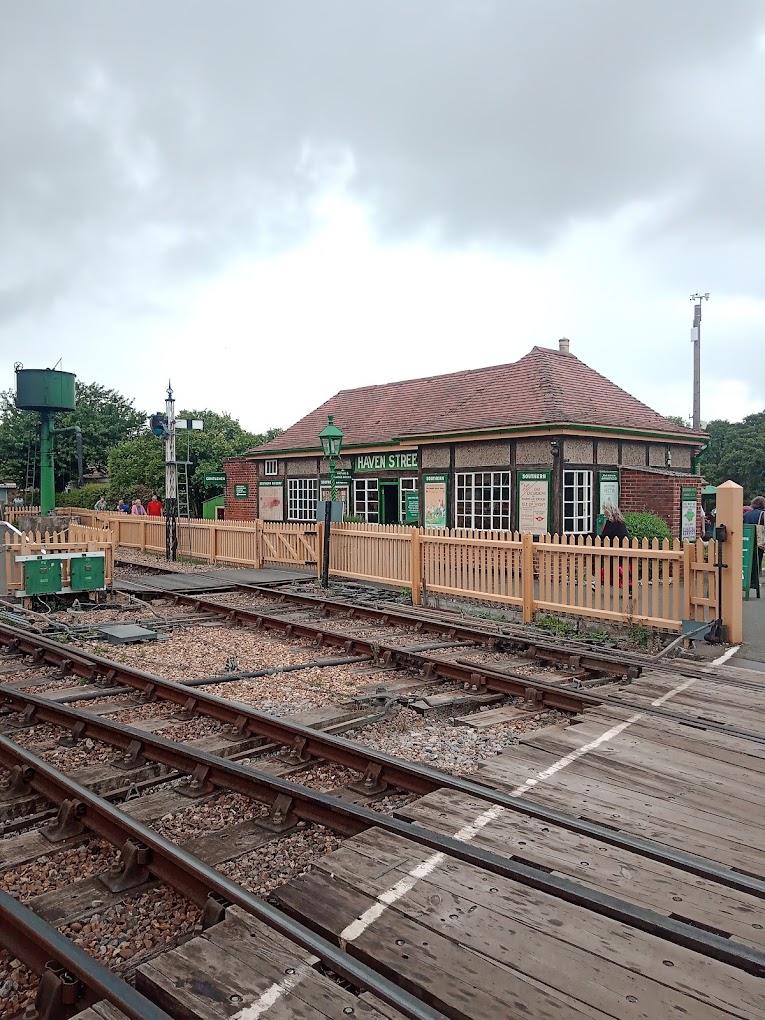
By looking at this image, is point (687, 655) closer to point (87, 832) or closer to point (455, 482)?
point (87, 832)

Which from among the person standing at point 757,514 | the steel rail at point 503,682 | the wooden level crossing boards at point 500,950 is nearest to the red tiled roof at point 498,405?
the person standing at point 757,514

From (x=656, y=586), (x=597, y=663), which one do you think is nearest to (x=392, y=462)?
(x=656, y=586)

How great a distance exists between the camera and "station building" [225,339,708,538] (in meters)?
15.9

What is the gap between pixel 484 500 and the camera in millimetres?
17125

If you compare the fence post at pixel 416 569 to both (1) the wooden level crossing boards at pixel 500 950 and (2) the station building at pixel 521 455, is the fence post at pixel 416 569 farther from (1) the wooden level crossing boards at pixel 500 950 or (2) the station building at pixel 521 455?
(1) the wooden level crossing boards at pixel 500 950

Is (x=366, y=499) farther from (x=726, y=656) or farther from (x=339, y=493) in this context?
(x=726, y=656)

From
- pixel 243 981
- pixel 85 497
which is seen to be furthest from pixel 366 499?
pixel 85 497

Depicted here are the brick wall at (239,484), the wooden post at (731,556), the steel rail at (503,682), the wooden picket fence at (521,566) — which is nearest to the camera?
the steel rail at (503,682)

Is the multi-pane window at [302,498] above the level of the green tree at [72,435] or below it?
below

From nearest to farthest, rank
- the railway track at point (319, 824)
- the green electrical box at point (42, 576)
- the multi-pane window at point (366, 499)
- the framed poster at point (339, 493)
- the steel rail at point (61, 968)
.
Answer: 1. the steel rail at point (61, 968)
2. the railway track at point (319, 824)
3. the green electrical box at point (42, 576)
4. the multi-pane window at point (366, 499)
5. the framed poster at point (339, 493)

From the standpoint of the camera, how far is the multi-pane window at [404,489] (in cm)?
2004

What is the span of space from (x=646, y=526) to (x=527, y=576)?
566 cm

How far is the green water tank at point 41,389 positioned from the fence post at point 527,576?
63.7 ft

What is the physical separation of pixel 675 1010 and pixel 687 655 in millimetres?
6836
